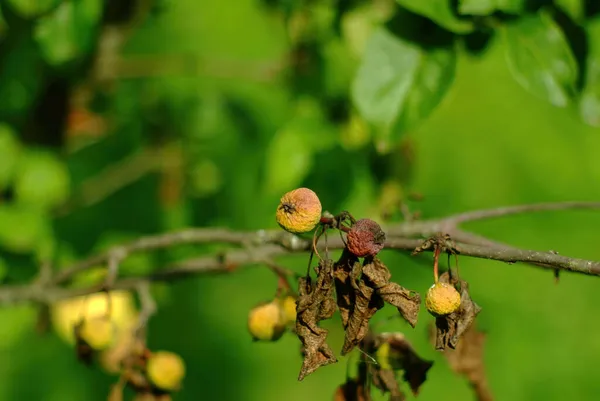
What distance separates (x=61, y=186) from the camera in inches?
98.1

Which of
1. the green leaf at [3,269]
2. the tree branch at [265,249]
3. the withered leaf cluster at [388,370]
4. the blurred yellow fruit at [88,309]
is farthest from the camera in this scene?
the blurred yellow fruit at [88,309]

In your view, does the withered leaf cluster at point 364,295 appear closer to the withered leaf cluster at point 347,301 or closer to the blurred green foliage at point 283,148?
the withered leaf cluster at point 347,301

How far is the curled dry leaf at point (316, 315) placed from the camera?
1.15 meters

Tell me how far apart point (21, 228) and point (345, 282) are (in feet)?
4.77

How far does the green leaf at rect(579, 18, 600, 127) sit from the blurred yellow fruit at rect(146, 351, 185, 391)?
3.46ft

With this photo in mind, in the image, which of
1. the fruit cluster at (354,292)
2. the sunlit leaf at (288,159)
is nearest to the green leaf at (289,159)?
the sunlit leaf at (288,159)

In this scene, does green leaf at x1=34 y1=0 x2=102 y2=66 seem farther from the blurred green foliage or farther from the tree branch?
the tree branch

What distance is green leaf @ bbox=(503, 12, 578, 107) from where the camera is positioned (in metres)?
1.70

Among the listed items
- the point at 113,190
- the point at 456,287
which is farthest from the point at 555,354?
the point at 456,287

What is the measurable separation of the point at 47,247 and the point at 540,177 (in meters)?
2.64

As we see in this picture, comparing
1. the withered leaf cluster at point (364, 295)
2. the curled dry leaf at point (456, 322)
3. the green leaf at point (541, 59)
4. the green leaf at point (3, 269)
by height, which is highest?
the green leaf at point (541, 59)

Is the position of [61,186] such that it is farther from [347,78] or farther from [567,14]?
[567,14]

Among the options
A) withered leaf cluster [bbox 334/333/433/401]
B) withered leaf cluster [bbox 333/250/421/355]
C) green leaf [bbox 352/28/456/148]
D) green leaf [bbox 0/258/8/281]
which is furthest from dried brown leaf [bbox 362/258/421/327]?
green leaf [bbox 0/258/8/281]

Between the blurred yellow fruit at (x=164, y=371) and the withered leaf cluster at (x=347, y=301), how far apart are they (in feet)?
1.97
